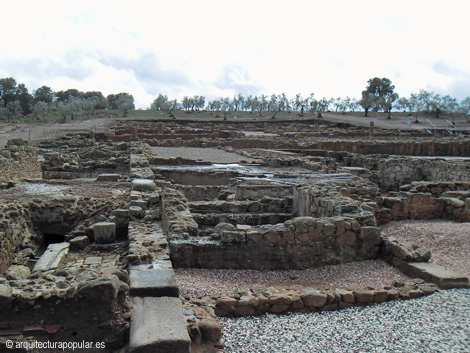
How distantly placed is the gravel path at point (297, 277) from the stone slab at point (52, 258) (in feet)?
6.13

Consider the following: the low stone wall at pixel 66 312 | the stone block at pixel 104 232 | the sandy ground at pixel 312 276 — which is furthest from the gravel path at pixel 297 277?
the stone block at pixel 104 232

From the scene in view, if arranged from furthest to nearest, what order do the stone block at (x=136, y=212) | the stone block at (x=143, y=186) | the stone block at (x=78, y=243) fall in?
the stone block at (x=143, y=186)
the stone block at (x=136, y=212)
the stone block at (x=78, y=243)

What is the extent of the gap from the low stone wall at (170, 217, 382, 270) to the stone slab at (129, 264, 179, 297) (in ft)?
4.50

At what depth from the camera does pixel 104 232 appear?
23.8 feet

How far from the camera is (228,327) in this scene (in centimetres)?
420

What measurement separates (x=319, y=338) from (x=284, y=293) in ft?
2.69

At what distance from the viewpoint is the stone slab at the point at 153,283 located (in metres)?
4.02

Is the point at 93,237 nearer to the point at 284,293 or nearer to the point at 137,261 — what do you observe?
the point at 137,261

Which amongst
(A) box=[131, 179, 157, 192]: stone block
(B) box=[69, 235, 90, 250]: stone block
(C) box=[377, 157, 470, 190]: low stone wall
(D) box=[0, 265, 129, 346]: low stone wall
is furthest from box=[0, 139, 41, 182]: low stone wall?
(C) box=[377, 157, 470, 190]: low stone wall

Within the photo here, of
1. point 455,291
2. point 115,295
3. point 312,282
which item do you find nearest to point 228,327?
point 115,295

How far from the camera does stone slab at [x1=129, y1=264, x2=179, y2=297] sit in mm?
4016

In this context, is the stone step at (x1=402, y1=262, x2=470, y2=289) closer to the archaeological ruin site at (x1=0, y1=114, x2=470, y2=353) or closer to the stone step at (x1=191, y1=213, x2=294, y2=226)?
the archaeological ruin site at (x1=0, y1=114, x2=470, y2=353)

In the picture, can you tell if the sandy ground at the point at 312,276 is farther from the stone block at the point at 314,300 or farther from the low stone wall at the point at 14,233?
the low stone wall at the point at 14,233

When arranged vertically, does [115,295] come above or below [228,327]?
above
